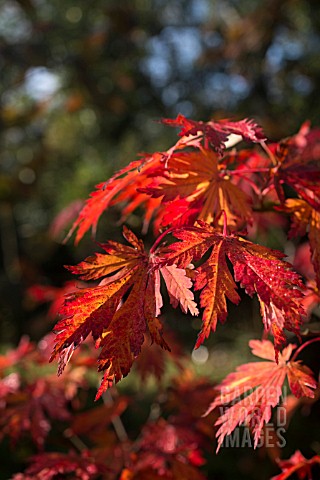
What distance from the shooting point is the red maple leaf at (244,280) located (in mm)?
512

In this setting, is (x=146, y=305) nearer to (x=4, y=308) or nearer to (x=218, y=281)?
(x=218, y=281)

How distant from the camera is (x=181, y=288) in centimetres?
55

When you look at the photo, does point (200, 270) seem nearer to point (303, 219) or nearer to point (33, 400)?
point (303, 219)

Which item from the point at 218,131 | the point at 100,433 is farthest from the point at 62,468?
the point at 218,131

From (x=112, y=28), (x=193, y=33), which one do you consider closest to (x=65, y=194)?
(x=112, y=28)

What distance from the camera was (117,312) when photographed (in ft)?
1.74

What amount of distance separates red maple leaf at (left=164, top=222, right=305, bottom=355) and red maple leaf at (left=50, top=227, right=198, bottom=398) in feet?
0.06

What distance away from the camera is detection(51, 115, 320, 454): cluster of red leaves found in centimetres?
52

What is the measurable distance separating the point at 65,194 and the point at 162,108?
0.94 metres

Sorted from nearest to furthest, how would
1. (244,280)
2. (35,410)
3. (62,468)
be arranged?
(244,280) → (62,468) → (35,410)

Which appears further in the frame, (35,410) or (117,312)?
(35,410)

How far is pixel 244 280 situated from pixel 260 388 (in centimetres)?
20

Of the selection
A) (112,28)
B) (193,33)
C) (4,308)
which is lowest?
(4,308)

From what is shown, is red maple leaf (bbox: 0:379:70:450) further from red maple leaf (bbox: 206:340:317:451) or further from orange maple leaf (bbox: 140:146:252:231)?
orange maple leaf (bbox: 140:146:252:231)
